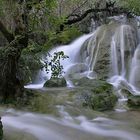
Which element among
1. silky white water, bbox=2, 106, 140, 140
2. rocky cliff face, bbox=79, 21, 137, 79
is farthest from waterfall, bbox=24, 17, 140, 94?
silky white water, bbox=2, 106, 140, 140

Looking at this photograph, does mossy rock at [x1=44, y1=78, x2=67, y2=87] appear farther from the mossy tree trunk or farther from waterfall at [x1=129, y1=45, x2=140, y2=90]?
waterfall at [x1=129, y1=45, x2=140, y2=90]

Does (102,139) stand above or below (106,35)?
below

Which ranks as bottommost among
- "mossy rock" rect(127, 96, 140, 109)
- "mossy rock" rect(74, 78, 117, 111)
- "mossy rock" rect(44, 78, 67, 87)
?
"mossy rock" rect(127, 96, 140, 109)

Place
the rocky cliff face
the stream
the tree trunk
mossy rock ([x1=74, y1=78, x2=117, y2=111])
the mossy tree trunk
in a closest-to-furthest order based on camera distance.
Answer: the stream < the mossy tree trunk < the tree trunk < mossy rock ([x1=74, y1=78, x2=117, y2=111]) < the rocky cliff face

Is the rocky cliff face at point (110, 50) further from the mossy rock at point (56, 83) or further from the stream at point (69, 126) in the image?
the stream at point (69, 126)

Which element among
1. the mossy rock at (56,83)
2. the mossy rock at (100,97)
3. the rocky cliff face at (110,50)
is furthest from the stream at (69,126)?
the rocky cliff face at (110,50)

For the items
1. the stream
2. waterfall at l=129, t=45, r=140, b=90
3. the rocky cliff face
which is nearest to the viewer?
the stream

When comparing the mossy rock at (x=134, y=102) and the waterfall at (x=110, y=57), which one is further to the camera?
the waterfall at (x=110, y=57)

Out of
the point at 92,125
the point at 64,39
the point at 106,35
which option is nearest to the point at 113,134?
the point at 92,125

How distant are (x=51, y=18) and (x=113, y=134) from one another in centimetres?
405

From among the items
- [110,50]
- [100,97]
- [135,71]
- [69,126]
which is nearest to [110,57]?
[110,50]

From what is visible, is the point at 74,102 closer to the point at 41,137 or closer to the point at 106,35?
the point at 41,137

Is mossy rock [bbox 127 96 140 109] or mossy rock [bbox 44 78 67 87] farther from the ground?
mossy rock [bbox 44 78 67 87]

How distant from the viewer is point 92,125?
855cm
